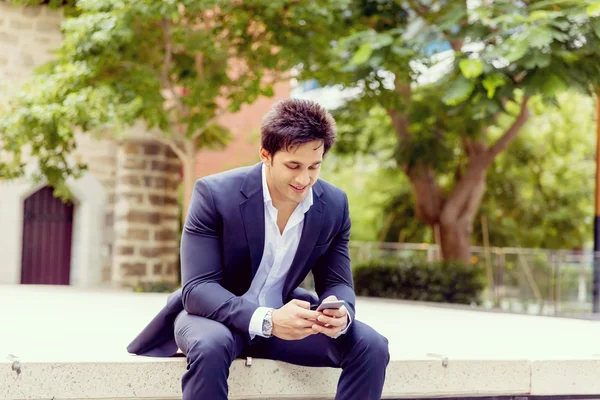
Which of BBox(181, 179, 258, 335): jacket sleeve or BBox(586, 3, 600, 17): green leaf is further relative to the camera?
BBox(586, 3, 600, 17): green leaf

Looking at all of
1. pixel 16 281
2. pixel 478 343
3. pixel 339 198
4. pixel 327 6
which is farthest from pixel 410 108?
pixel 339 198

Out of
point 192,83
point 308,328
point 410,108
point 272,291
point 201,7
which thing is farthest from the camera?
point 410,108

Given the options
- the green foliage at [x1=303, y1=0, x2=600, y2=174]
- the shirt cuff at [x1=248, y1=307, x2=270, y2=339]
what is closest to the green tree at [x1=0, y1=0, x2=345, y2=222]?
the green foliage at [x1=303, y1=0, x2=600, y2=174]

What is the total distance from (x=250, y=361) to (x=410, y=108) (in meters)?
9.74

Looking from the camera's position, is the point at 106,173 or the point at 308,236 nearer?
the point at 308,236

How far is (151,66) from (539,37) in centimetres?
Result: 540

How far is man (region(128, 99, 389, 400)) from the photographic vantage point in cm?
335

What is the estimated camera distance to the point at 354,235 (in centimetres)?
2475

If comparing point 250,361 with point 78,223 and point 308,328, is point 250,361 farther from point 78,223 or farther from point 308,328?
point 78,223

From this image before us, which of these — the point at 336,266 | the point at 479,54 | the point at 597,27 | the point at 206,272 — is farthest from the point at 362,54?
the point at 206,272

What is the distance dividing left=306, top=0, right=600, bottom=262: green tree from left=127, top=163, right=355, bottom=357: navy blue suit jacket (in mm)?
5272

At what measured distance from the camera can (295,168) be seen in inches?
137

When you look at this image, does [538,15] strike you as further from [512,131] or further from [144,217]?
[144,217]

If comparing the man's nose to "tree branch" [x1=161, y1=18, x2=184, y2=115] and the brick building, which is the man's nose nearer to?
"tree branch" [x1=161, y1=18, x2=184, y2=115]
